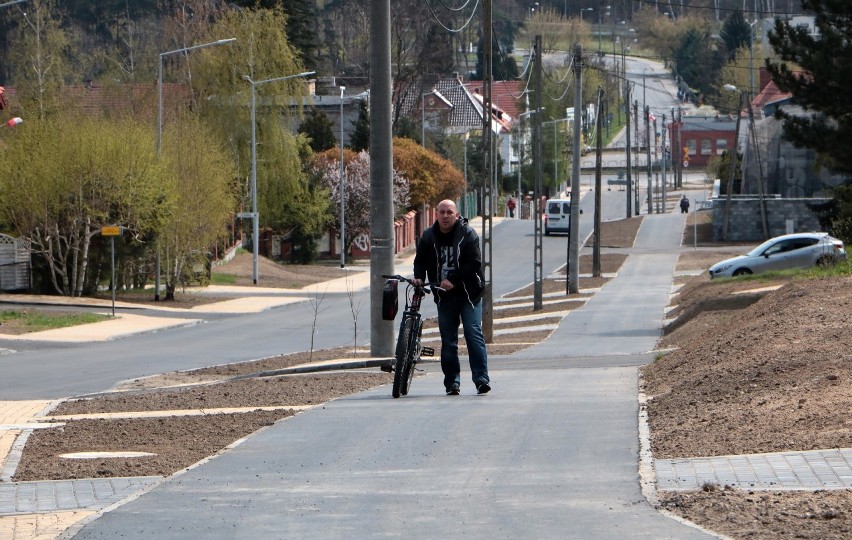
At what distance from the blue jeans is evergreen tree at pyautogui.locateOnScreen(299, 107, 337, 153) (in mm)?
67824

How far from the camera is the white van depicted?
82.2m

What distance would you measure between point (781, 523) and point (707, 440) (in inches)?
107

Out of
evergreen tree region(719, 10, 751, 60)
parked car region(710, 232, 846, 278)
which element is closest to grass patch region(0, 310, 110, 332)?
parked car region(710, 232, 846, 278)

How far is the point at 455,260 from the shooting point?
12.8 meters

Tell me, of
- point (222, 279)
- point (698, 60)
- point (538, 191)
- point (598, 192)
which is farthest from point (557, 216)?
point (698, 60)

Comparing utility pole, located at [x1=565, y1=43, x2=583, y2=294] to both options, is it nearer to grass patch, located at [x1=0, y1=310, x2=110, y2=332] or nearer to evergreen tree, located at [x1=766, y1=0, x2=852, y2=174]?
evergreen tree, located at [x1=766, y1=0, x2=852, y2=174]

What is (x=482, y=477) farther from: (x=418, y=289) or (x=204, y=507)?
(x=418, y=289)

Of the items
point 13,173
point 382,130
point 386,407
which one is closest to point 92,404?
point 386,407

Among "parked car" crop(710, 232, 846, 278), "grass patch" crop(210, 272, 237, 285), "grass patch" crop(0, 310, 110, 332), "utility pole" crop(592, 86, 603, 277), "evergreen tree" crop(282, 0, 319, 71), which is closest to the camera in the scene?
"grass patch" crop(0, 310, 110, 332)

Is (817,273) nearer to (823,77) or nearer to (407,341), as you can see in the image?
(823,77)

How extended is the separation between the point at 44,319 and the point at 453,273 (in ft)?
82.7

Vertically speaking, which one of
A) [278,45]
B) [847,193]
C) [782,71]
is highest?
[278,45]

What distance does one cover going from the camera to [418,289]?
12.8 meters

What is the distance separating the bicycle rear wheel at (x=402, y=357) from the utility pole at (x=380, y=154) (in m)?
5.90
